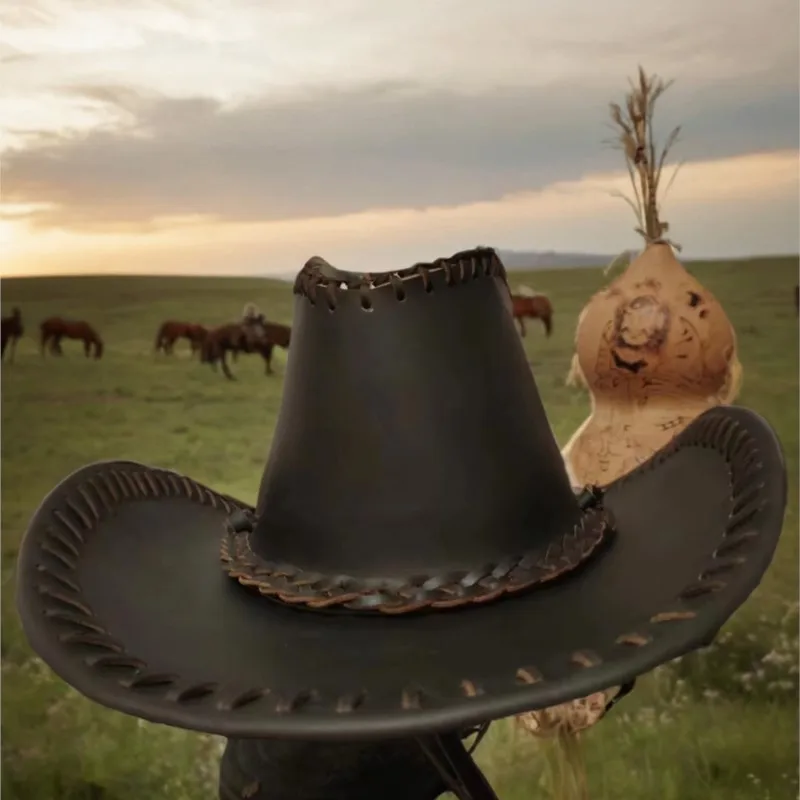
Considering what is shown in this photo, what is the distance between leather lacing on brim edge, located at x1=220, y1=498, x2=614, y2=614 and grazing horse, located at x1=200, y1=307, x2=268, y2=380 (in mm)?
950

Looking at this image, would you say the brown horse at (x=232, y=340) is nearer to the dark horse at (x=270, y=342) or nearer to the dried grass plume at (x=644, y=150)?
the dark horse at (x=270, y=342)

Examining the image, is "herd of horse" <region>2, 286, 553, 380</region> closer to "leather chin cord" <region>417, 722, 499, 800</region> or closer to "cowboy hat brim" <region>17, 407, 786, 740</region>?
"cowboy hat brim" <region>17, 407, 786, 740</region>

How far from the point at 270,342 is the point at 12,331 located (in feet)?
1.65

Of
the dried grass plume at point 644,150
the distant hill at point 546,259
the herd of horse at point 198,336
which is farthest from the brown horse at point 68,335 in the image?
the dried grass plume at point 644,150

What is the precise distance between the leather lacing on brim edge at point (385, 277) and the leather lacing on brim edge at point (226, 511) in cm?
25

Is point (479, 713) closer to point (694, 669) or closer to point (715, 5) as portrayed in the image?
point (694, 669)

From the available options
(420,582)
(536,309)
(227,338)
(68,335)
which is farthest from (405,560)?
(68,335)

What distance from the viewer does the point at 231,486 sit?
1.57 metres

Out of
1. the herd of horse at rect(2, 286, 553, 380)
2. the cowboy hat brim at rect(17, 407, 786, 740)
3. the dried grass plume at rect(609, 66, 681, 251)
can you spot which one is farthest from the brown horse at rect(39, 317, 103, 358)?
the dried grass plume at rect(609, 66, 681, 251)

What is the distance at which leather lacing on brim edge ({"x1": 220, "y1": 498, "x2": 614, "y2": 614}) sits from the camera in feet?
1.89

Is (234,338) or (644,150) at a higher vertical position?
(644,150)

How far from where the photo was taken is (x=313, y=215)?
1.54m

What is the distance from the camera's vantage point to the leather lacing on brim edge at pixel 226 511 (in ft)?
1.62

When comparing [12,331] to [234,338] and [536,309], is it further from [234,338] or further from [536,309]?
[536,309]
